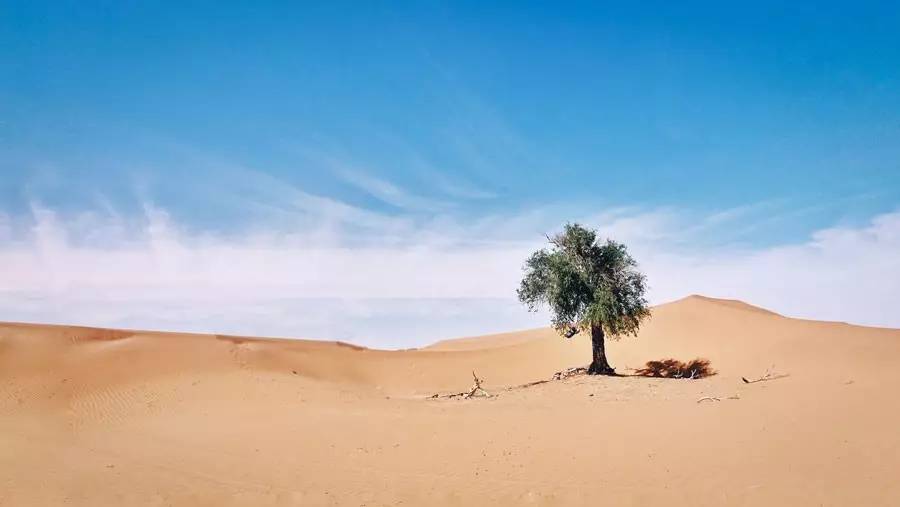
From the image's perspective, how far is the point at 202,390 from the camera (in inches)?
A: 902

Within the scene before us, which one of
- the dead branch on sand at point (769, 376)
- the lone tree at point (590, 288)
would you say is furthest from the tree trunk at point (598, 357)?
the dead branch on sand at point (769, 376)

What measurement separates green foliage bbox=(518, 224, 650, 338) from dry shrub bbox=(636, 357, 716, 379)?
3715 mm

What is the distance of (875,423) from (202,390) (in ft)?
73.8

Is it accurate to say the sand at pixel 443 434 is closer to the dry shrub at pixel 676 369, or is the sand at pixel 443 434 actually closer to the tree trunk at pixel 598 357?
the dry shrub at pixel 676 369

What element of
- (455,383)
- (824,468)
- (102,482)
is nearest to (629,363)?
(455,383)

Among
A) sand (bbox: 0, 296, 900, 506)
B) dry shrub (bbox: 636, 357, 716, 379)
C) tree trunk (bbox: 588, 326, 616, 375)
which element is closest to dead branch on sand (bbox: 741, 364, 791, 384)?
sand (bbox: 0, 296, 900, 506)

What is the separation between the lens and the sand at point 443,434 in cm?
1048

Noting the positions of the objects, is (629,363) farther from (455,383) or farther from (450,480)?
(450,480)

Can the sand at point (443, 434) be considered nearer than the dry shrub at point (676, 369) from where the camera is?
Yes

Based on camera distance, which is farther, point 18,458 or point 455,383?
point 455,383

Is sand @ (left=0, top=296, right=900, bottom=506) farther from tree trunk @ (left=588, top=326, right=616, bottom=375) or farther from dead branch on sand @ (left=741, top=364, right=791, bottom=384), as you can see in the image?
tree trunk @ (left=588, top=326, right=616, bottom=375)

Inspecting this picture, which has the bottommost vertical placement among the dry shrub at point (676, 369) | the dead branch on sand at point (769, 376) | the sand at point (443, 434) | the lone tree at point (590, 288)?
the sand at point (443, 434)

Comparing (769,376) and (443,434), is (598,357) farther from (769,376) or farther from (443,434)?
(443,434)

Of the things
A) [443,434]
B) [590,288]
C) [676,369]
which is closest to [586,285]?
[590,288]
